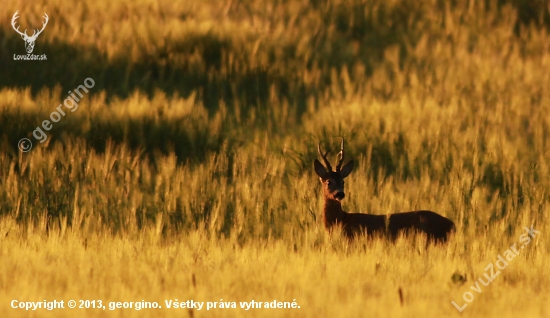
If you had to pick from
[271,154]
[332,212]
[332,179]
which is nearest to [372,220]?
[332,212]

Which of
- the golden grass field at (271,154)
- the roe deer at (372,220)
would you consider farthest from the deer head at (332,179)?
the golden grass field at (271,154)

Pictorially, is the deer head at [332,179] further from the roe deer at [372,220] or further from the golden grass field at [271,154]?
the golden grass field at [271,154]

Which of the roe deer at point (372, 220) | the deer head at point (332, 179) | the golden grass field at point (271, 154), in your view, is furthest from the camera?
the deer head at point (332, 179)

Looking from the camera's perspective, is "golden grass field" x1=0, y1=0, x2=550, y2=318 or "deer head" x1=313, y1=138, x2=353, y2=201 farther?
"deer head" x1=313, y1=138, x2=353, y2=201

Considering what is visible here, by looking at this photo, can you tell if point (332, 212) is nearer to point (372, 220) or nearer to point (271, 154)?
point (372, 220)

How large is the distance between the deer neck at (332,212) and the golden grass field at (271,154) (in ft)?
0.50

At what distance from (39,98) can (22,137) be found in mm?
1017

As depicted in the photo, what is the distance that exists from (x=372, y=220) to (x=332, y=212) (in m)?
0.30

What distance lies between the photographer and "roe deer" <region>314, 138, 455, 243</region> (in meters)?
6.91

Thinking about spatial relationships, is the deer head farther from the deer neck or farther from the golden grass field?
the golden grass field

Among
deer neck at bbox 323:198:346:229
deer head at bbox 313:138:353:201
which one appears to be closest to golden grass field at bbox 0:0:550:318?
deer neck at bbox 323:198:346:229

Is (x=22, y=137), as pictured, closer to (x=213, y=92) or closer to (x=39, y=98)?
(x=39, y=98)

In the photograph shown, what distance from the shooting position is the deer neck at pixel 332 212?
7.17m

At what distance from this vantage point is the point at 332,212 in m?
7.17
